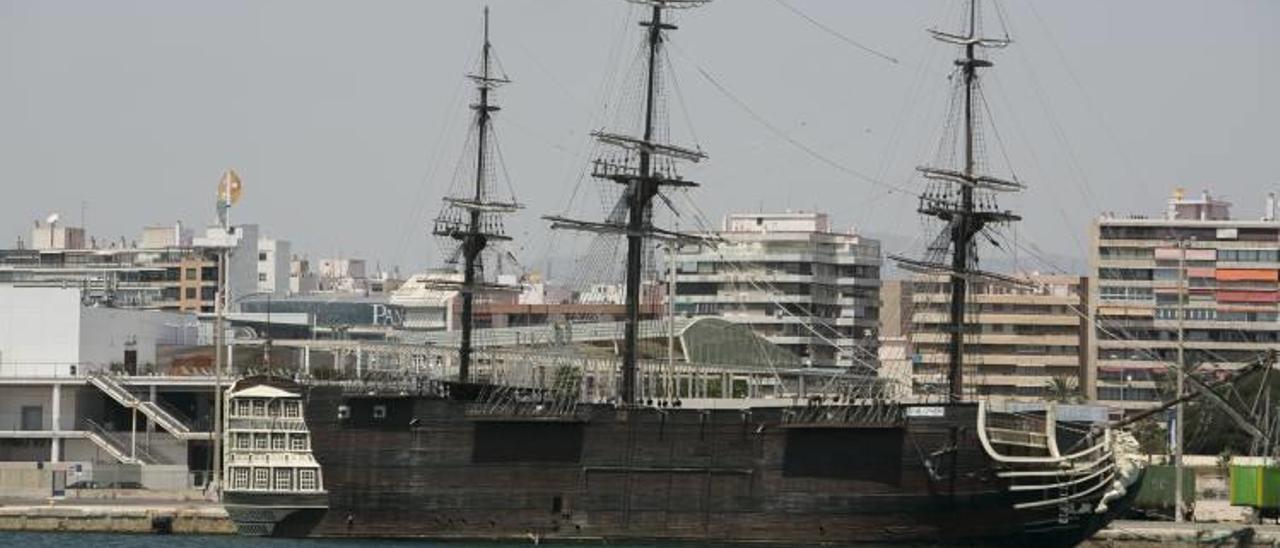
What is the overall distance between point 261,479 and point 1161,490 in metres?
30.8

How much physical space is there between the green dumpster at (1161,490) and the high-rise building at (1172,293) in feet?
171

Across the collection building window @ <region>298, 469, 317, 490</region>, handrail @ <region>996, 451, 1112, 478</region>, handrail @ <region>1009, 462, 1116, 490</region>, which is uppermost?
handrail @ <region>996, 451, 1112, 478</region>

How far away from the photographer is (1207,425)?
366ft

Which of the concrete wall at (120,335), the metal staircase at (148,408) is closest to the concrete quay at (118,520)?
the metal staircase at (148,408)

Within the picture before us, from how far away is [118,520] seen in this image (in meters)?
82.9

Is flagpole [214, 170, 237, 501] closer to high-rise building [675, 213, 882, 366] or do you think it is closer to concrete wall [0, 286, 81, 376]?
concrete wall [0, 286, 81, 376]

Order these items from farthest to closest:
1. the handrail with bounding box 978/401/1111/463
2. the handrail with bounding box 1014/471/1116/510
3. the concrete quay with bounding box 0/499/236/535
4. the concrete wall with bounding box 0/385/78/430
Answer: the concrete wall with bounding box 0/385/78/430 → the concrete quay with bounding box 0/499/236/535 → the handrail with bounding box 1014/471/1116/510 → the handrail with bounding box 978/401/1111/463

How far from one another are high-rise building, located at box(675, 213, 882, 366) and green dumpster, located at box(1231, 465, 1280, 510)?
62.7 metres

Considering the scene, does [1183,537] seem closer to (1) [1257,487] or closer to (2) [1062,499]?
(2) [1062,499]

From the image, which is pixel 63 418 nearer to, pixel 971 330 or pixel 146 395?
pixel 146 395

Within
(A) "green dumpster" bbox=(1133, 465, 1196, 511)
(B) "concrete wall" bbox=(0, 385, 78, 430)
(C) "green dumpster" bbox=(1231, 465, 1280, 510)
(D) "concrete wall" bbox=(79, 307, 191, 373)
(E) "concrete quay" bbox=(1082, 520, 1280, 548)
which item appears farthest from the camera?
(D) "concrete wall" bbox=(79, 307, 191, 373)

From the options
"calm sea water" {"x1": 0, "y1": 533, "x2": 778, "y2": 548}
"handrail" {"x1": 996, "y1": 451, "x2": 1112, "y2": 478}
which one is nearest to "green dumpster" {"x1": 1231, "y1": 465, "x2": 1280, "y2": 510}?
"handrail" {"x1": 996, "y1": 451, "x2": 1112, "y2": 478}

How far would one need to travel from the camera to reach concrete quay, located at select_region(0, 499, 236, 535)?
82625 millimetres

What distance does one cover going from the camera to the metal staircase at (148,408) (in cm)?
10581
